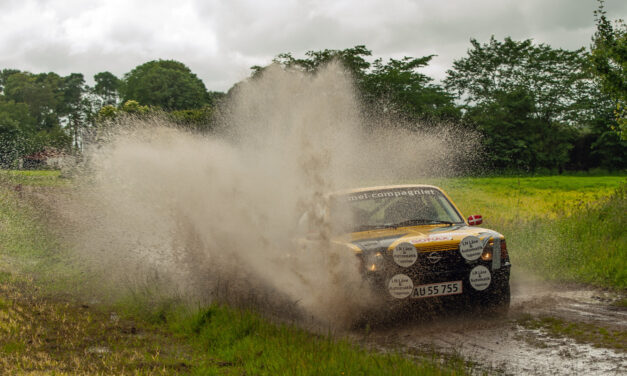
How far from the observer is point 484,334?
6086 millimetres

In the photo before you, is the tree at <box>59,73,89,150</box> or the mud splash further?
the tree at <box>59,73,89,150</box>

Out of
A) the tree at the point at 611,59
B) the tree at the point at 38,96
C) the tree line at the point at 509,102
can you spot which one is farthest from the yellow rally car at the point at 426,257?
the tree at the point at 38,96

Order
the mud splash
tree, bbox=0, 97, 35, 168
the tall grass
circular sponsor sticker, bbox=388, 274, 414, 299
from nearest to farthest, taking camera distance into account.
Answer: circular sponsor sticker, bbox=388, 274, 414, 299
the mud splash
the tall grass
tree, bbox=0, 97, 35, 168

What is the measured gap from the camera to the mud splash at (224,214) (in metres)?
7.21

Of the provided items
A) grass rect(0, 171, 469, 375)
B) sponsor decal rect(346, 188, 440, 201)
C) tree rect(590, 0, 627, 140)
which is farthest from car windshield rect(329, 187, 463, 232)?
tree rect(590, 0, 627, 140)

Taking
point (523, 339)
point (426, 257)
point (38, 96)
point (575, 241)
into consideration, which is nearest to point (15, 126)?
point (38, 96)

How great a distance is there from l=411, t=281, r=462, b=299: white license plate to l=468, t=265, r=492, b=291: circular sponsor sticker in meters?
0.16

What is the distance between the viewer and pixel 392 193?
312 inches

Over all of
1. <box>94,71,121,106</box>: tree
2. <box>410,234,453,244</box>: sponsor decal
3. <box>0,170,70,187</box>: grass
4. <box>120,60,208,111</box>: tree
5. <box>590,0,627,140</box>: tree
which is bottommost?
<box>410,234,453,244</box>: sponsor decal

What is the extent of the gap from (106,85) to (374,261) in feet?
486

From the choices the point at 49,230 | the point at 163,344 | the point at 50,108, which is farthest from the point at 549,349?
the point at 50,108

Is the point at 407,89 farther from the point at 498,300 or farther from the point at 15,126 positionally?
the point at 15,126

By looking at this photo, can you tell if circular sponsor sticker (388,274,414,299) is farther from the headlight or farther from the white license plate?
the headlight

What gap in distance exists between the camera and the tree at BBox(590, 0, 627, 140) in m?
11.6
